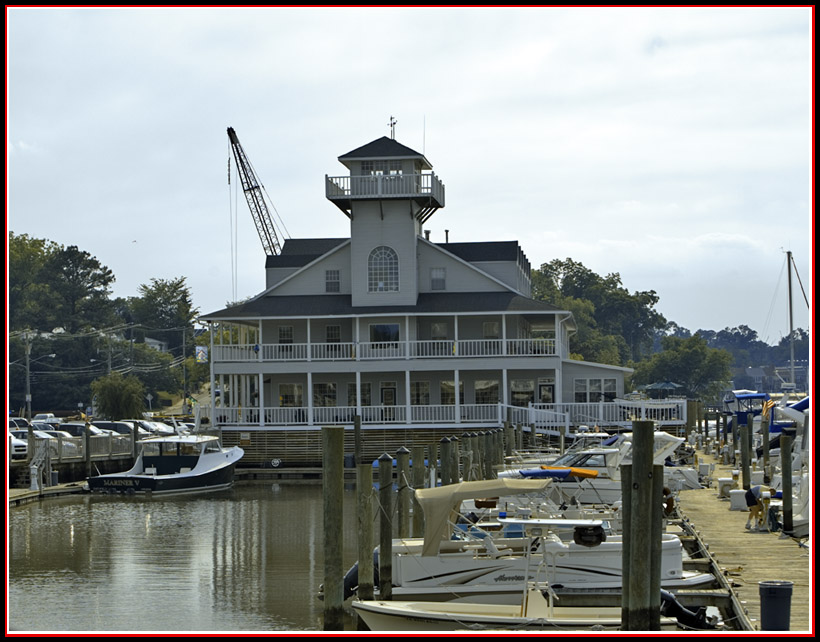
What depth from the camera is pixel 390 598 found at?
68.3 ft

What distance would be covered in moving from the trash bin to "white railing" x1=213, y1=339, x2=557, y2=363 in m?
37.3

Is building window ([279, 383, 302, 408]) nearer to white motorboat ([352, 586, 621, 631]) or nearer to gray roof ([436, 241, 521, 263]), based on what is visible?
gray roof ([436, 241, 521, 263])

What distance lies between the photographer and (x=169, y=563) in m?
30.1

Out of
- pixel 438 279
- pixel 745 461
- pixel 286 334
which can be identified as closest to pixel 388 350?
pixel 438 279

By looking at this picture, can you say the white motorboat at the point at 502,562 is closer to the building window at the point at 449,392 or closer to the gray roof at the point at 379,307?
the gray roof at the point at 379,307

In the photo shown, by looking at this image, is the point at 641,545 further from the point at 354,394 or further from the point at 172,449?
the point at 354,394

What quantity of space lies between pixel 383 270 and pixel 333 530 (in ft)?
123

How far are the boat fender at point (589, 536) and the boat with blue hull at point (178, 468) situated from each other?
1122 inches

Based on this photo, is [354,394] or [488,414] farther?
[354,394]

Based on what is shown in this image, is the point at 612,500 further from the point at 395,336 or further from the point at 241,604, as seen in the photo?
the point at 395,336

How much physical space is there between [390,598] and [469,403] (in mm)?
36313

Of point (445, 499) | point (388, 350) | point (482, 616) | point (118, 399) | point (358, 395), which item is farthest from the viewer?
point (118, 399)

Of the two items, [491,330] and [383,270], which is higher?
[383,270]

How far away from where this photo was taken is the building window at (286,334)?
5797 cm
